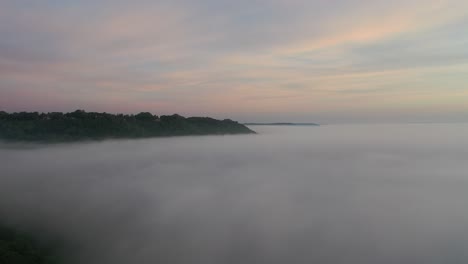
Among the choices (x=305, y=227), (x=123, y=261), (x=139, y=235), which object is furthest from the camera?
(x=305, y=227)

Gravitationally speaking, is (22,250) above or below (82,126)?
below

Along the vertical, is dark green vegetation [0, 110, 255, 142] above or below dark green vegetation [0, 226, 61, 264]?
above

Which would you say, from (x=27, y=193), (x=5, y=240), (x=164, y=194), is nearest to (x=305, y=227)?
(x=164, y=194)

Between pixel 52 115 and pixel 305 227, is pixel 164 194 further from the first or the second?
pixel 52 115

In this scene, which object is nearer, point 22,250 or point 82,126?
point 22,250

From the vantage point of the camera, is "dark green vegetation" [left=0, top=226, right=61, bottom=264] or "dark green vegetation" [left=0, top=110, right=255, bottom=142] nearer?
"dark green vegetation" [left=0, top=226, right=61, bottom=264]
